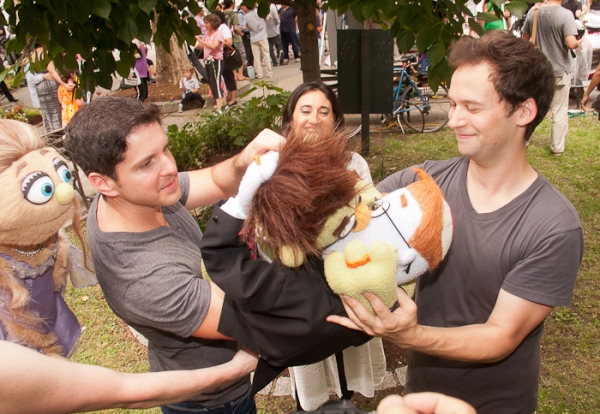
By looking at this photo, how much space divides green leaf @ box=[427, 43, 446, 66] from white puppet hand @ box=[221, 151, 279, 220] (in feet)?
5.67

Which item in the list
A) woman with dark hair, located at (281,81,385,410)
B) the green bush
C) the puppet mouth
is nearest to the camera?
the puppet mouth

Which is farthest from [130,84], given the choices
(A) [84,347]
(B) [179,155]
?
(A) [84,347]

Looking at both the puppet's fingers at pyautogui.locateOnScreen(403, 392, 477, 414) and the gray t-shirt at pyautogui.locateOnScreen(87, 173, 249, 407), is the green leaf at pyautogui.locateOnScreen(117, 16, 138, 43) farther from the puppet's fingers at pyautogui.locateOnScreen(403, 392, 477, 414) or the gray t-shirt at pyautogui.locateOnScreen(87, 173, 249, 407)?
the puppet's fingers at pyautogui.locateOnScreen(403, 392, 477, 414)

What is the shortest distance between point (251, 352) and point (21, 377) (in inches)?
29.4

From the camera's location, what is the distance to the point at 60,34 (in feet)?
9.77

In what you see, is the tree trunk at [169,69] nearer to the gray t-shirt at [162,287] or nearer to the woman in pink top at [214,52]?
the woman in pink top at [214,52]

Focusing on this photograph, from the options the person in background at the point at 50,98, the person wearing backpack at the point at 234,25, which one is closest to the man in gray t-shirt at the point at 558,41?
the person wearing backpack at the point at 234,25

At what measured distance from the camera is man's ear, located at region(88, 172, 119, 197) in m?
1.59

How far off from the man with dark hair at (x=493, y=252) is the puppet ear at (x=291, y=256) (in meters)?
0.20

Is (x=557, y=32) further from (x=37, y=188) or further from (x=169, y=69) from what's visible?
(x=169, y=69)

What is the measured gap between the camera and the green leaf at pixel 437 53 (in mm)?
2672

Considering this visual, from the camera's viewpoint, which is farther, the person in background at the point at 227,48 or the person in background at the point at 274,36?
the person in background at the point at 274,36

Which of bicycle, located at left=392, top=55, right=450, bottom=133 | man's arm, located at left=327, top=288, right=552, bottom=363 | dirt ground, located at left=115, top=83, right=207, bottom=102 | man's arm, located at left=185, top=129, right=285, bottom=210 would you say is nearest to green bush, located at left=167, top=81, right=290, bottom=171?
bicycle, located at left=392, top=55, right=450, bottom=133

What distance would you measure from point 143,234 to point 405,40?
6.72 feet
